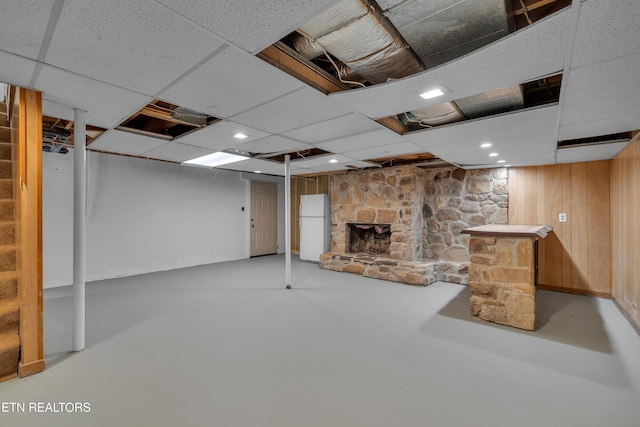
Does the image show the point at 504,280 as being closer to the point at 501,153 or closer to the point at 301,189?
the point at 501,153

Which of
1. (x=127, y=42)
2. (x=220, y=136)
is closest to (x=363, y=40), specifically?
(x=127, y=42)

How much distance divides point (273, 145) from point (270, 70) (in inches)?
74.7

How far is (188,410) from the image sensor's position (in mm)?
1655

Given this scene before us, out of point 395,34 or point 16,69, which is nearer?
point 395,34

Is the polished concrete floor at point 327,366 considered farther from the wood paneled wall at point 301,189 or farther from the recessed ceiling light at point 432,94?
the wood paneled wall at point 301,189

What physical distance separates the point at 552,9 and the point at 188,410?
2.91 metres

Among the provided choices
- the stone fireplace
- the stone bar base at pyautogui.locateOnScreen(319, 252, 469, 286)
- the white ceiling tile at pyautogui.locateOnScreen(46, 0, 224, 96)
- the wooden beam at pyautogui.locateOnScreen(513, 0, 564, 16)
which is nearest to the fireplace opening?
the stone fireplace

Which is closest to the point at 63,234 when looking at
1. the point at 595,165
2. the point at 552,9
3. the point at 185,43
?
the point at 185,43

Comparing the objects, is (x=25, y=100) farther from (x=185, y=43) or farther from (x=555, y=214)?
(x=555, y=214)

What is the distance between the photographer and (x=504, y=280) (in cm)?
292

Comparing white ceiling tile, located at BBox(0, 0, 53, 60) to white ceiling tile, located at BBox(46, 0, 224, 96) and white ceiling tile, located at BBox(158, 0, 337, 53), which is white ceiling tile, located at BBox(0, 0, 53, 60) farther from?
white ceiling tile, located at BBox(158, 0, 337, 53)

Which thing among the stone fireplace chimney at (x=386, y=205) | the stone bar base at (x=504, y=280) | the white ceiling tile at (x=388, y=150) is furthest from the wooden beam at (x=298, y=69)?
the stone fireplace chimney at (x=386, y=205)

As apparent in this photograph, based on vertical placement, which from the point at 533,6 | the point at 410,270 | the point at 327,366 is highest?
the point at 533,6

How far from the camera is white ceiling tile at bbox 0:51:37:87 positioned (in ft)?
5.14
